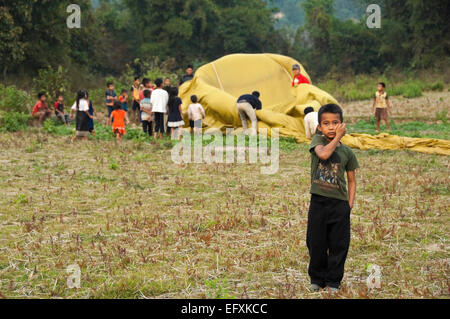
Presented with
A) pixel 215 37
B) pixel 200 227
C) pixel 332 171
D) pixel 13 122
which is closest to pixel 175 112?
pixel 13 122

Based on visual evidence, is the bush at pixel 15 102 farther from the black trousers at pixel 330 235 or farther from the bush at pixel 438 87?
the bush at pixel 438 87

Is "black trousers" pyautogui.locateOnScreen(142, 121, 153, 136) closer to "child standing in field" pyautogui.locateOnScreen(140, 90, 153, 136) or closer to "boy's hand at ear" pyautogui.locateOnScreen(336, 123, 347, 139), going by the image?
"child standing in field" pyautogui.locateOnScreen(140, 90, 153, 136)

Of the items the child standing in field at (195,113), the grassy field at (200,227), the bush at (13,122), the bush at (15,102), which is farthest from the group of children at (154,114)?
the bush at (15,102)

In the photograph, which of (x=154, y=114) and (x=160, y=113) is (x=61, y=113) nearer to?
(x=154, y=114)

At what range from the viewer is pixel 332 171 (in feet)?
15.4

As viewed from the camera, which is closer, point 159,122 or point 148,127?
point 159,122

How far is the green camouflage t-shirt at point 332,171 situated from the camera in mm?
4652

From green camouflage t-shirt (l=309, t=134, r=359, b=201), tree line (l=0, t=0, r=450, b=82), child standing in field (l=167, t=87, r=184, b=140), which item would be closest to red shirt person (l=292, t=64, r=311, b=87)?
child standing in field (l=167, t=87, r=184, b=140)

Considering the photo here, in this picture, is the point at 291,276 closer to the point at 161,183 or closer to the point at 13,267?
the point at 13,267

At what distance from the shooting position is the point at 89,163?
11.1 meters

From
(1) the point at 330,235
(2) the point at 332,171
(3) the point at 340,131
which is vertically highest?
(3) the point at 340,131

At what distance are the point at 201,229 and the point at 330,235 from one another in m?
2.24

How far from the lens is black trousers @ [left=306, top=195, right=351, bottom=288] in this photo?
464 centimetres

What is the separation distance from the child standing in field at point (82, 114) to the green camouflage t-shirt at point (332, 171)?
1001 cm
